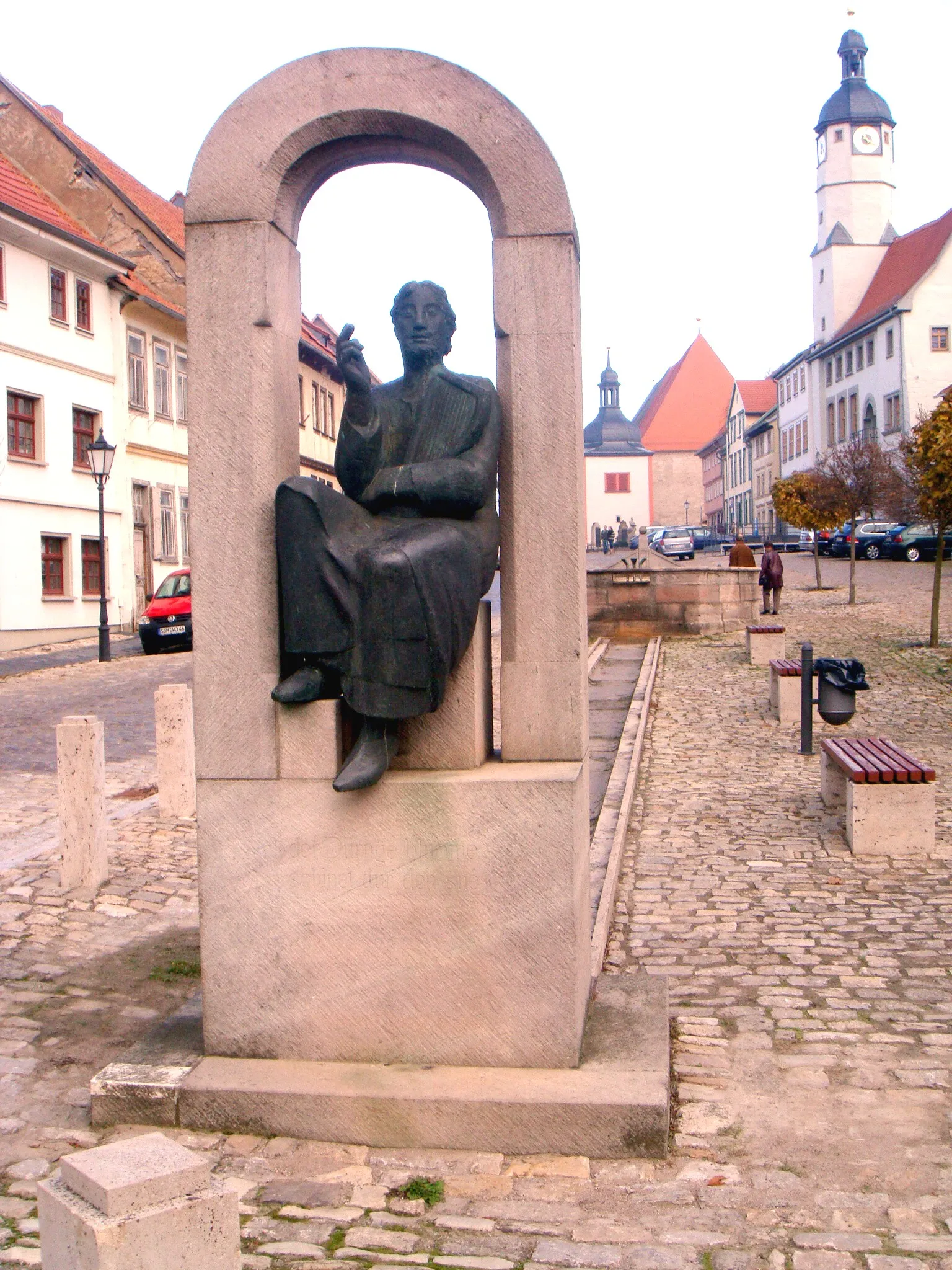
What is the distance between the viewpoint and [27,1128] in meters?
4.12

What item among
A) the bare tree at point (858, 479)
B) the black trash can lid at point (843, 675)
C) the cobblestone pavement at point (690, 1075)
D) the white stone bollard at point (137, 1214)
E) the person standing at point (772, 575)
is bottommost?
the cobblestone pavement at point (690, 1075)

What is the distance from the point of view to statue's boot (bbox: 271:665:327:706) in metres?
4.26

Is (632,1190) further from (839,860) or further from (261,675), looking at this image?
(839,860)

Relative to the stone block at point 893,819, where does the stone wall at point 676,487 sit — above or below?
above

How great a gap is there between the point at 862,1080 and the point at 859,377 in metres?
67.1

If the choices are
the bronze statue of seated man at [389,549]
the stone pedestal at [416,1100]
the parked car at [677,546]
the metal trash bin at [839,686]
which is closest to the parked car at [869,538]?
the parked car at [677,546]

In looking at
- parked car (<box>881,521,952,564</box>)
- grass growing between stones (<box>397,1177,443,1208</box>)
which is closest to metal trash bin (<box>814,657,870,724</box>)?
grass growing between stones (<box>397,1177,443,1208</box>)

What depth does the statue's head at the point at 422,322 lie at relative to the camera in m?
4.55

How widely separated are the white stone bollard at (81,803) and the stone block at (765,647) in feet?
45.6

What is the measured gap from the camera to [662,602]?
2575cm

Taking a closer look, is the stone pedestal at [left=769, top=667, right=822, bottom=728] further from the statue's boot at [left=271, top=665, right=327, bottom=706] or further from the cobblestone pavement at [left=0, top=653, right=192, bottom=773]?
the statue's boot at [left=271, top=665, right=327, bottom=706]

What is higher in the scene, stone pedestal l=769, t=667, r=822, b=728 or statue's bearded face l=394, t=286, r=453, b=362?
statue's bearded face l=394, t=286, r=453, b=362

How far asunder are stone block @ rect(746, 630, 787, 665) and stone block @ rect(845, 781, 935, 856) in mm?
12063

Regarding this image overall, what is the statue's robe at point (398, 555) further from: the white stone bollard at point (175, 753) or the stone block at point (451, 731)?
the white stone bollard at point (175, 753)
